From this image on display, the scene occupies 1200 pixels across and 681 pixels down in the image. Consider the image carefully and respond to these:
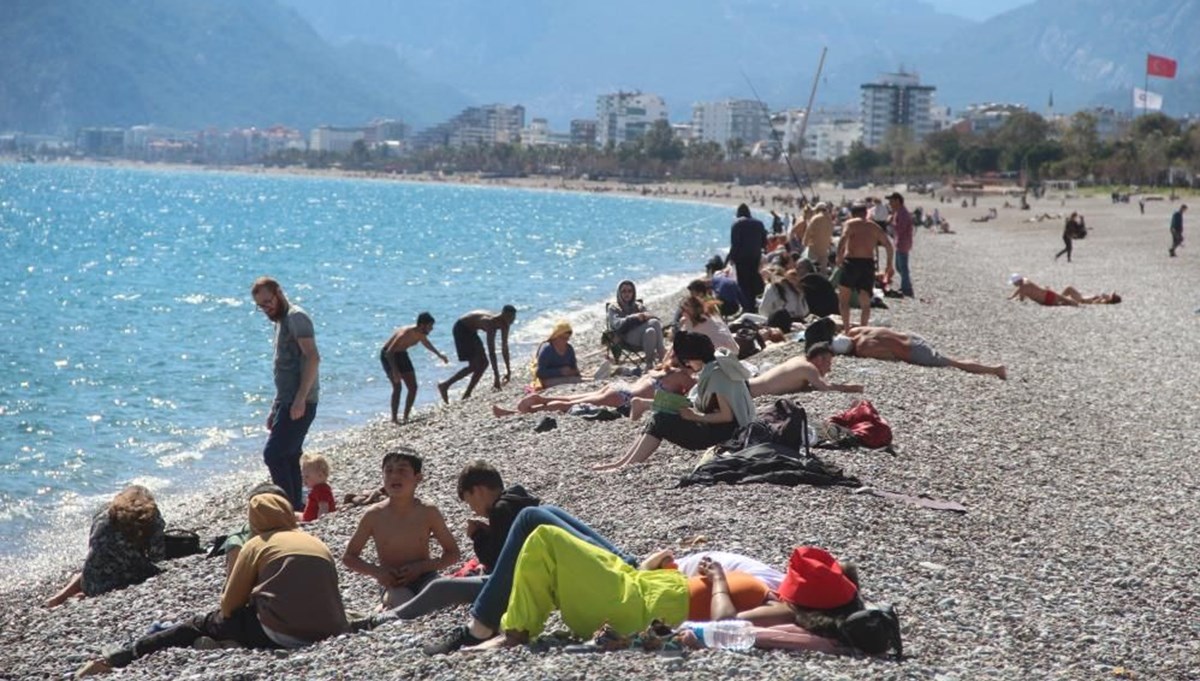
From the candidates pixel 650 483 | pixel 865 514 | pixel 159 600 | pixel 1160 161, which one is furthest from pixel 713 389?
pixel 1160 161

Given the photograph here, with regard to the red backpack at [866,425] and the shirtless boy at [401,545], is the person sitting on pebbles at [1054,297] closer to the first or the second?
the red backpack at [866,425]

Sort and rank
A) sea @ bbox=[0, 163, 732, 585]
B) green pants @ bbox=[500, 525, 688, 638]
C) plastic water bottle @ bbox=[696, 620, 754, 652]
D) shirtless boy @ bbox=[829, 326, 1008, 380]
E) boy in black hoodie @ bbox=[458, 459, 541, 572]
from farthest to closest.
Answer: sea @ bbox=[0, 163, 732, 585] < shirtless boy @ bbox=[829, 326, 1008, 380] < boy in black hoodie @ bbox=[458, 459, 541, 572] < green pants @ bbox=[500, 525, 688, 638] < plastic water bottle @ bbox=[696, 620, 754, 652]

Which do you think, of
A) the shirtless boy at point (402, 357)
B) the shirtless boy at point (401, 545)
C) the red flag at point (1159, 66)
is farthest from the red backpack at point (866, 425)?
the red flag at point (1159, 66)

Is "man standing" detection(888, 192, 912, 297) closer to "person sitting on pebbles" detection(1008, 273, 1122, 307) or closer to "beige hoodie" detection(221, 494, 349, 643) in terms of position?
"person sitting on pebbles" detection(1008, 273, 1122, 307)

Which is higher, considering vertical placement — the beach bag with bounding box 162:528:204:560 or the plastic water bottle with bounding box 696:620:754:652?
the plastic water bottle with bounding box 696:620:754:652

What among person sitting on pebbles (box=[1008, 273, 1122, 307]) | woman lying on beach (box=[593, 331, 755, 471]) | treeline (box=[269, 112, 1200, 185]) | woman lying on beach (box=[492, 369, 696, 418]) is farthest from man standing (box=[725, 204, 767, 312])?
treeline (box=[269, 112, 1200, 185])

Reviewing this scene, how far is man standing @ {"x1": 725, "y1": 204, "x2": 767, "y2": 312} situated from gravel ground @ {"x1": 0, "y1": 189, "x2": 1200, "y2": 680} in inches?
111

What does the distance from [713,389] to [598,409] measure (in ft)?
9.64

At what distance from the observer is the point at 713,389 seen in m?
9.84

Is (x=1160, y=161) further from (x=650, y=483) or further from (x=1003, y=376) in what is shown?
(x=650, y=483)

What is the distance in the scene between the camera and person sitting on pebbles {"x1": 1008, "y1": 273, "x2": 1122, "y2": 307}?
24797mm

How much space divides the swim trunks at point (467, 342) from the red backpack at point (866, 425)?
298 inches

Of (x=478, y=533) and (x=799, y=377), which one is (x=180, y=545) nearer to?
(x=478, y=533)

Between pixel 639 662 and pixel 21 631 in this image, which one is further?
pixel 21 631
